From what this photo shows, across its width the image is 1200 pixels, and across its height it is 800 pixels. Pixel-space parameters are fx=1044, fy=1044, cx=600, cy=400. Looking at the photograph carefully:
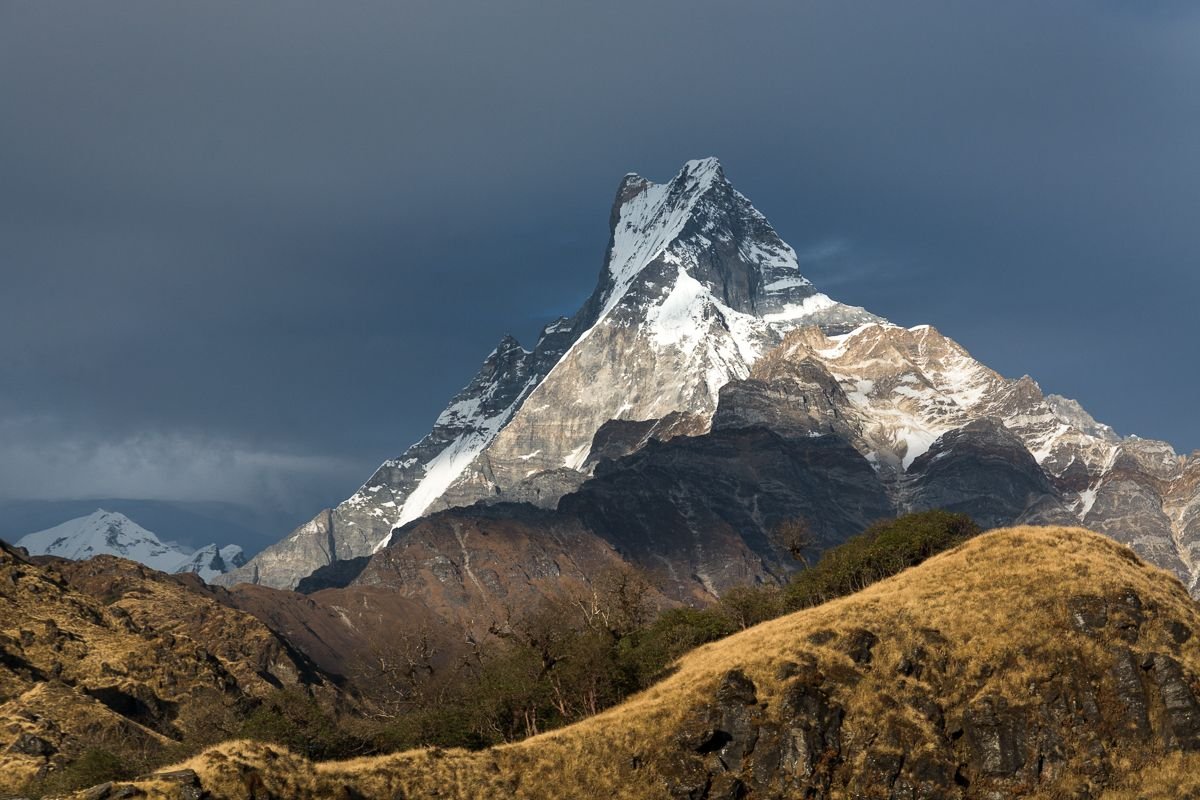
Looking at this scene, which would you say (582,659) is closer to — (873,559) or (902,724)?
(902,724)

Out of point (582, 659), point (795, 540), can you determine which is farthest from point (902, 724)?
point (795, 540)

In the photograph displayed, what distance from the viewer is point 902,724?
89625 mm

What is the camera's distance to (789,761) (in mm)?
88625

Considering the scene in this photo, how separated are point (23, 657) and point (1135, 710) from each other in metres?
168

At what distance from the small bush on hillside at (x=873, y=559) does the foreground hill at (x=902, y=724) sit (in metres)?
46.5

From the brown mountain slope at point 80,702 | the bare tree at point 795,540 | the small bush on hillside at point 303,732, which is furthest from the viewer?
the bare tree at point 795,540

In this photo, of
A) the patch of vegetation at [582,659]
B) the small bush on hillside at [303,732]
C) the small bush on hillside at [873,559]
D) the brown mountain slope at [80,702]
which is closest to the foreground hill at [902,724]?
the patch of vegetation at [582,659]

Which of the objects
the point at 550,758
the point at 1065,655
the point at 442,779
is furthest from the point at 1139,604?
the point at 442,779

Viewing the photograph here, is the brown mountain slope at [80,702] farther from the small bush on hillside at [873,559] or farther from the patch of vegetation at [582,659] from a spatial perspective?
the small bush on hillside at [873,559]

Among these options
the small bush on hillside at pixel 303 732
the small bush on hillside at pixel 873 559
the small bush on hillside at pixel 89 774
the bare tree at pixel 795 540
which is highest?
the bare tree at pixel 795 540

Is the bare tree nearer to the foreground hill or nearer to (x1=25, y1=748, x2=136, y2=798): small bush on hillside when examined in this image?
the foreground hill

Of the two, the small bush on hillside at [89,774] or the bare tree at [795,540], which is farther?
the bare tree at [795,540]

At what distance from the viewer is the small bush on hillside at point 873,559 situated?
149 meters

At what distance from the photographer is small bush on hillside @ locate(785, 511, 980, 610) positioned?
149 metres
